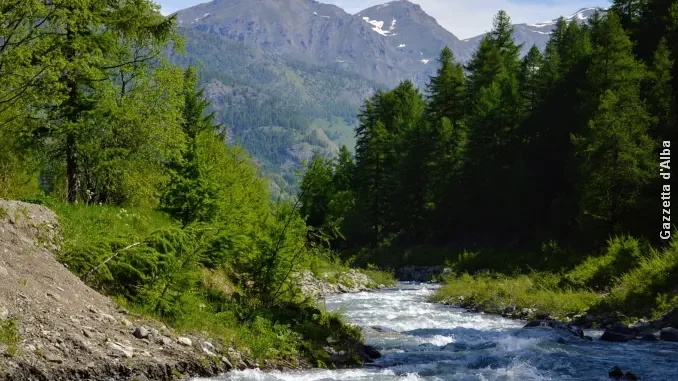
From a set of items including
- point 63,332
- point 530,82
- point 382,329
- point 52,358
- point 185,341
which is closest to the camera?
point 52,358

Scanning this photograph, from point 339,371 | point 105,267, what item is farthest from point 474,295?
point 105,267

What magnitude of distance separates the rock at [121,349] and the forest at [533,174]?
702 centimetres

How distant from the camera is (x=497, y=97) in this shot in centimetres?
5359

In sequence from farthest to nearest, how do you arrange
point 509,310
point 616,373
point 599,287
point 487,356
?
1. point 599,287
2. point 509,310
3. point 487,356
4. point 616,373

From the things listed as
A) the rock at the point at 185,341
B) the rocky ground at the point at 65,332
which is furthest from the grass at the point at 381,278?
the rocky ground at the point at 65,332

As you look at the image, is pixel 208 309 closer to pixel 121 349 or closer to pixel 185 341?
pixel 185 341

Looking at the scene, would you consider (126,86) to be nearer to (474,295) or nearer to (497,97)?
(474,295)

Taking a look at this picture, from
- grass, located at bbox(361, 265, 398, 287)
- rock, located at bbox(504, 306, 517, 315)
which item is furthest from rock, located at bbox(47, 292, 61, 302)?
grass, located at bbox(361, 265, 398, 287)

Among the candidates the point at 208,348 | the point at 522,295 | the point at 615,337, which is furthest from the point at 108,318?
the point at 522,295

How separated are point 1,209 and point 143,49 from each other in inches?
418

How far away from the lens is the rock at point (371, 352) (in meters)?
15.0

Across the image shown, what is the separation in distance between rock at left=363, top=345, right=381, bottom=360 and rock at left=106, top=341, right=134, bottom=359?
640 cm

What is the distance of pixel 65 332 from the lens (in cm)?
1016

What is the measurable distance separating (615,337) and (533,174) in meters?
30.9
